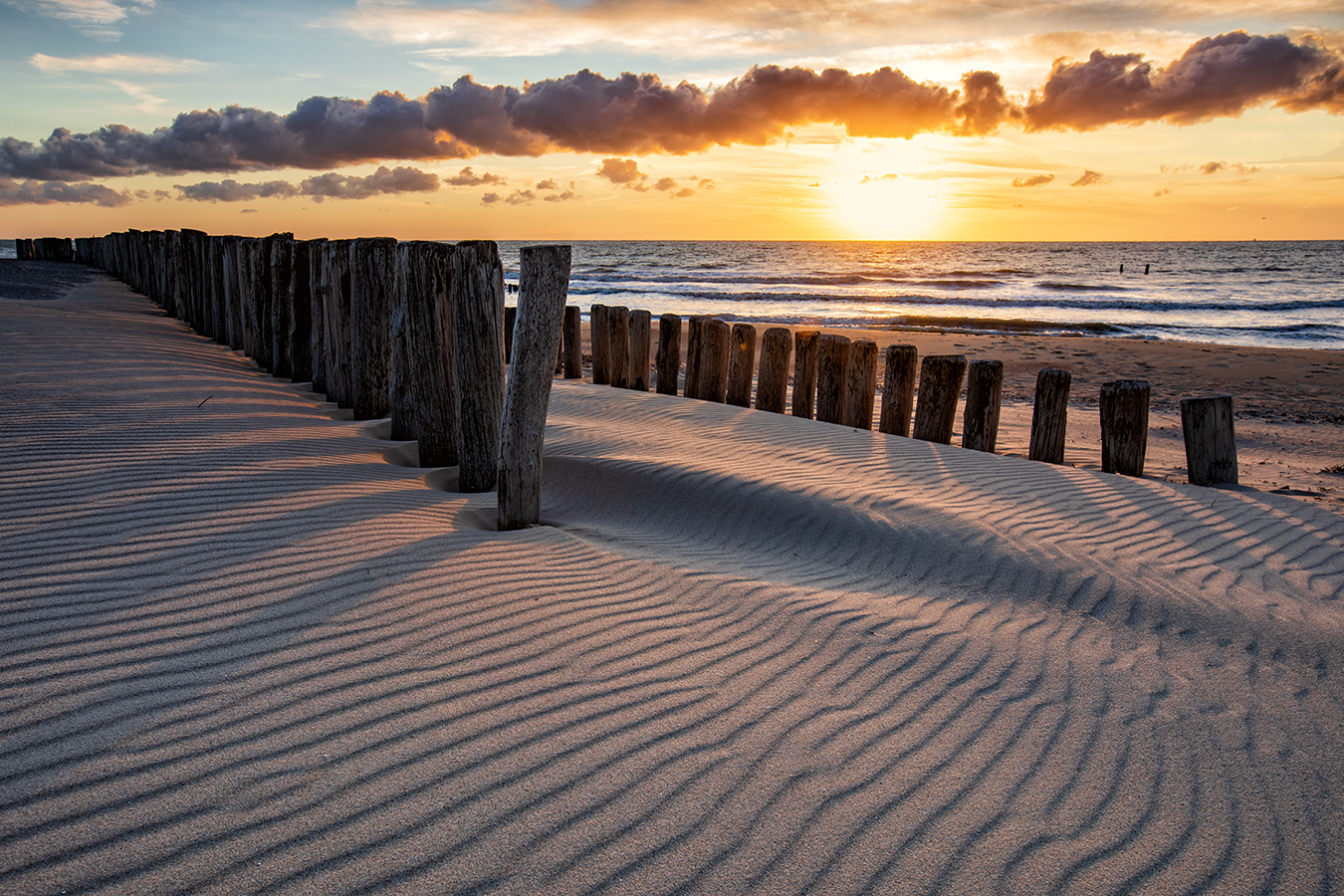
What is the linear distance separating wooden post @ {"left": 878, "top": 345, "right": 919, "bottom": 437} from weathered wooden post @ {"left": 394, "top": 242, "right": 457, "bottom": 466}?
12.4 feet

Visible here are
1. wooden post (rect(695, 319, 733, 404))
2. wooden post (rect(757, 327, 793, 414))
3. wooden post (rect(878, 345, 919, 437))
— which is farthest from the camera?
wooden post (rect(695, 319, 733, 404))

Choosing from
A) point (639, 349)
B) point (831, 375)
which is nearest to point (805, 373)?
point (831, 375)

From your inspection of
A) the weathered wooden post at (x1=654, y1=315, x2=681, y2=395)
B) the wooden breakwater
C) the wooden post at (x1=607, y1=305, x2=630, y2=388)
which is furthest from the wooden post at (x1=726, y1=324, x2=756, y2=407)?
the wooden post at (x1=607, y1=305, x2=630, y2=388)

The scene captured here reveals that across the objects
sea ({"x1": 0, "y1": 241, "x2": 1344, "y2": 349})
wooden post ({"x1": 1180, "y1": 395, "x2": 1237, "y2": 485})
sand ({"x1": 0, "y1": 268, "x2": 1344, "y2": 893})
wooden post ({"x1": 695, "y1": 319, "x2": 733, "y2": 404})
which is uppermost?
sea ({"x1": 0, "y1": 241, "x2": 1344, "y2": 349})

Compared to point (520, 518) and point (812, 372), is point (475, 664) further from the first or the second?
point (812, 372)

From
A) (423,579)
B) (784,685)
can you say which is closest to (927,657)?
(784,685)

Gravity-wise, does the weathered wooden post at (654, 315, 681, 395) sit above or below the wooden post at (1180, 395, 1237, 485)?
above

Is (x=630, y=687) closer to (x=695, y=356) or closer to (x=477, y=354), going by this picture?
(x=477, y=354)

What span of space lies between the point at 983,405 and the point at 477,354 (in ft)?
14.2

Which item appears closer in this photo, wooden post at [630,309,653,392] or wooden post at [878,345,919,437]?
wooden post at [878,345,919,437]

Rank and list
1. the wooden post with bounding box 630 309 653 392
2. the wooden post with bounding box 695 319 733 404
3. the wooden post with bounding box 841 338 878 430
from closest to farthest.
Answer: the wooden post with bounding box 841 338 878 430 < the wooden post with bounding box 695 319 733 404 < the wooden post with bounding box 630 309 653 392

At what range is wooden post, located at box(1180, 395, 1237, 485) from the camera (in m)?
5.84

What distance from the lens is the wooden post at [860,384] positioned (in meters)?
6.84

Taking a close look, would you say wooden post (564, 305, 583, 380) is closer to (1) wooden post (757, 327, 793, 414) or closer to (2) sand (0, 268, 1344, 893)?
(1) wooden post (757, 327, 793, 414)
